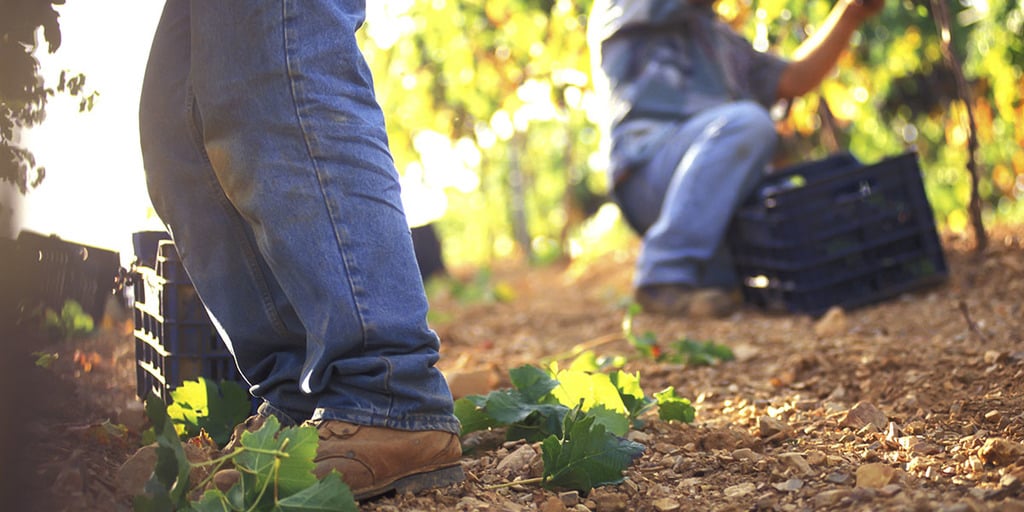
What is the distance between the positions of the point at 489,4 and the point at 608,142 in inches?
72.7

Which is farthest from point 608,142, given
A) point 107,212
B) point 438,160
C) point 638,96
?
point 438,160

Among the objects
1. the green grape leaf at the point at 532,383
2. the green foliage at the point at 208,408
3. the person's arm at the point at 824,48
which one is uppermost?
the person's arm at the point at 824,48

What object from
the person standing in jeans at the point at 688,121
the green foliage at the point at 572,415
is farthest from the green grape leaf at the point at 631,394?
the person standing in jeans at the point at 688,121

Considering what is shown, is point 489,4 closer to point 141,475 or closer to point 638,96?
point 638,96

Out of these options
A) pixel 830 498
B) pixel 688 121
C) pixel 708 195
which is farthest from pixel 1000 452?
pixel 688 121

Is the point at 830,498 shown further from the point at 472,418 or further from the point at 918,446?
the point at 472,418

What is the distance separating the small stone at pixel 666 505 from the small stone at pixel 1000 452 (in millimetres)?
417

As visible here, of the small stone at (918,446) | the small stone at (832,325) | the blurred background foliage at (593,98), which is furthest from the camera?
the blurred background foliage at (593,98)

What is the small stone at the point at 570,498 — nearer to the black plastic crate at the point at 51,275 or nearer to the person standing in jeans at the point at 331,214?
the person standing in jeans at the point at 331,214

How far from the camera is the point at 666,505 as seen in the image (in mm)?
1388

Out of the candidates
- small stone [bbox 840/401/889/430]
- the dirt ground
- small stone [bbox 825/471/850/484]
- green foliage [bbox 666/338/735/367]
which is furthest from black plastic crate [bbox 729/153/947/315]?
small stone [bbox 825/471/850/484]

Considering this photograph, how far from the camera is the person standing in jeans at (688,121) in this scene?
3.31 m

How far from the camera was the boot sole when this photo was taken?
1.37 meters

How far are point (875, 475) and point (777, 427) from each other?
327mm
